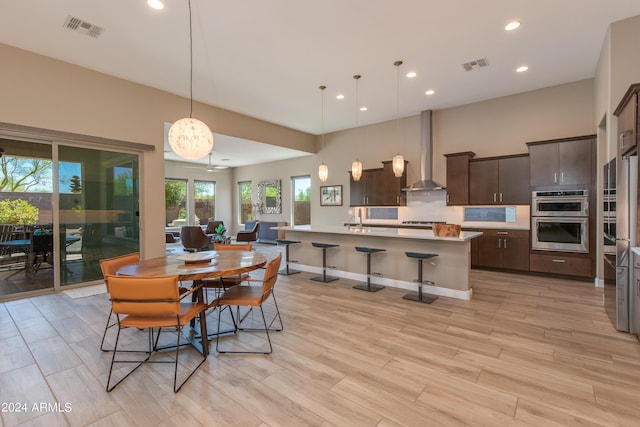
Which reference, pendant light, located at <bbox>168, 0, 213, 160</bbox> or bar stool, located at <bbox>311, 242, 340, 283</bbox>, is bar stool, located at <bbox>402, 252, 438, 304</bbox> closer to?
bar stool, located at <bbox>311, 242, 340, 283</bbox>

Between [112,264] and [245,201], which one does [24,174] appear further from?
[245,201]

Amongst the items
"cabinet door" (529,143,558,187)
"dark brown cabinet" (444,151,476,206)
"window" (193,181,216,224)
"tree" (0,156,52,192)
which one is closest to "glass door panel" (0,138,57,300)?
"tree" (0,156,52,192)

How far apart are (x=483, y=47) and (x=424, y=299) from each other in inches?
145

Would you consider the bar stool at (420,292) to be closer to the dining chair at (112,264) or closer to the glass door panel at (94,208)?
the dining chair at (112,264)

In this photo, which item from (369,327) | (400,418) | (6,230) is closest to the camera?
(400,418)

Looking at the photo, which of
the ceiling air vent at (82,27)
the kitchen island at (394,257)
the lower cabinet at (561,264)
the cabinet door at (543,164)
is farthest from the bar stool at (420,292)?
the ceiling air vent at (82,27)

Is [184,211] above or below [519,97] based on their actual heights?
below

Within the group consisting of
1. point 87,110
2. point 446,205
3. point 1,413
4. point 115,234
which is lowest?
point 1,413

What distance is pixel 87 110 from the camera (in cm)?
468

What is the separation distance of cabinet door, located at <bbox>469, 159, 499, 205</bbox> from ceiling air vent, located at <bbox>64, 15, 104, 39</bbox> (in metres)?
6.62

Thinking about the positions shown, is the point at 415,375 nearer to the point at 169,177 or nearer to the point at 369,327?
the point at 369,327

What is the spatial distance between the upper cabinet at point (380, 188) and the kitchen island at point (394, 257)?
2254 mm

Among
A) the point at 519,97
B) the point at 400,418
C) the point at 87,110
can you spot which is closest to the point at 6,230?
the point at 87,110

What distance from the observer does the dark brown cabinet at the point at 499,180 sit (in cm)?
560
